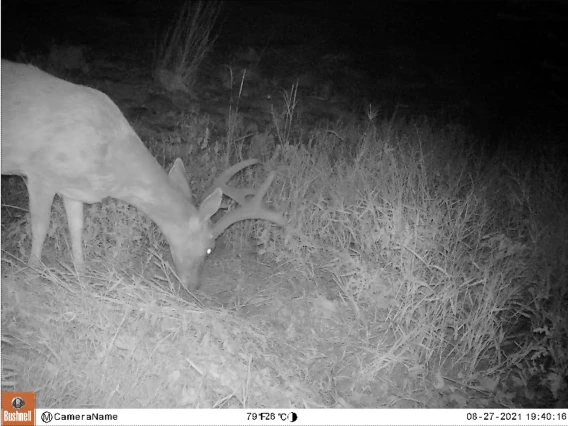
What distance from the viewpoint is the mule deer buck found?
4.51 metres

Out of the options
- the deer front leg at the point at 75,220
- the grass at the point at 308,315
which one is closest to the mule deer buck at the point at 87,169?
the deer front leg at the point at 75,220

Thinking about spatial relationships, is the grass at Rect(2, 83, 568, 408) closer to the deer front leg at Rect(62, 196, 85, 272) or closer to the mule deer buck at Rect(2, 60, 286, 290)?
the deer front leg at Rect(62, 196, 85, 272)

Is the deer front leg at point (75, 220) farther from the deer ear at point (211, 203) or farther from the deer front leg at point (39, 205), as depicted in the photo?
the deer ear at point (211, 203)

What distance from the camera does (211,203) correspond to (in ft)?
15.5

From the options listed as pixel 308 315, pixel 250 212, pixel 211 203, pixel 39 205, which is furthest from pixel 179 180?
pixel 308 315

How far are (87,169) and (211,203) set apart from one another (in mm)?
1117

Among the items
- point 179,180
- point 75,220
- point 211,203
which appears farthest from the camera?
point 179,180

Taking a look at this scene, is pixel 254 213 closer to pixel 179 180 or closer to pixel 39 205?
pixel 179 180

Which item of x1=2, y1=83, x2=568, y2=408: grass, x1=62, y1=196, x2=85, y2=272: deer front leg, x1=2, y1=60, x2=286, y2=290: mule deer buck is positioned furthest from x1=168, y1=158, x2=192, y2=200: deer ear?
x1=62, y1=196, x2=85, y2=272: deer front leg

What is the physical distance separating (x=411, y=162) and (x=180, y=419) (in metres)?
3.98

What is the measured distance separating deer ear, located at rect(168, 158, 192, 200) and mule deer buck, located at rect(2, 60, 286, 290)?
0.03 ft

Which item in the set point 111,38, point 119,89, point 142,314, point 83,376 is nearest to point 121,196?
point 142,314

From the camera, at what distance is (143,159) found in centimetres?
484

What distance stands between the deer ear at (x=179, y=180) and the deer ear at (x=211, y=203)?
293 mm
